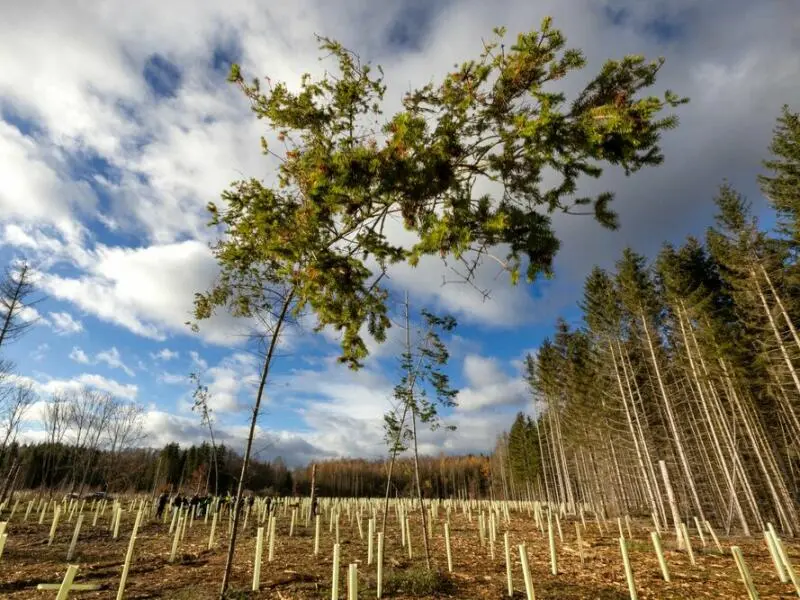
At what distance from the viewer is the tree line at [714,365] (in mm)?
15039

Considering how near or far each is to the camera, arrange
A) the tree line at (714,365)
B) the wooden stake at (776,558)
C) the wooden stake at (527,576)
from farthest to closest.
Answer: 1. the tree line at (714,365)
2. the wooden stake at (776,558)
3. the wooden stake at (527,576)

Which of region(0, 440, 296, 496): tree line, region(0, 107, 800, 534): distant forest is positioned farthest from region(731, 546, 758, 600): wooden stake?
region(0, 440, 296, 496): tree line

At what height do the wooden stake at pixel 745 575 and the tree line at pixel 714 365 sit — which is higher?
the tree line at pixel 714 365

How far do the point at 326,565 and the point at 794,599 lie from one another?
30.7 feet

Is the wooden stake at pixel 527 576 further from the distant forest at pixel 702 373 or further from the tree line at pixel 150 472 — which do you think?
the tree line at pixel 150 472

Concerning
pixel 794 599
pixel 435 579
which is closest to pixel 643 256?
pixel 794 599

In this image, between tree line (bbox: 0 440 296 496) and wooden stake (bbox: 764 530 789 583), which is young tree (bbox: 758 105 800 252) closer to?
wooden stake (bbox: 764 530 789 583)

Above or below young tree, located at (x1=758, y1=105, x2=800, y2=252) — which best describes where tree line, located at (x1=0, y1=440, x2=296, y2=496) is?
below

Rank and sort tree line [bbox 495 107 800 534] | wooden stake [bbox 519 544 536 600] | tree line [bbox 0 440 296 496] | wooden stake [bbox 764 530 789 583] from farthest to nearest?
1. tree line [bbox 0 440 296 496]
2. tree line [bbox 495 107 800 534]
3. wooden stake [bbox 764 530 789 583]
4. wooden stake [bbox 519 544 536 600]

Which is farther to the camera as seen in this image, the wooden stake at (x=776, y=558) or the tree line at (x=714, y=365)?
the tree line at (x=714, y=365)

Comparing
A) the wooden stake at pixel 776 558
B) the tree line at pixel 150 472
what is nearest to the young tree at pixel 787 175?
the wooden stake at pixel 776 558

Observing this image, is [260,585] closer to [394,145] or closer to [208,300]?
[208,300]

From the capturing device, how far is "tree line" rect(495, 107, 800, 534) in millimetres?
15039

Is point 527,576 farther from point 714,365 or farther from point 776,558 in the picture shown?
point 714,365
